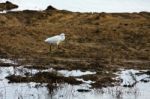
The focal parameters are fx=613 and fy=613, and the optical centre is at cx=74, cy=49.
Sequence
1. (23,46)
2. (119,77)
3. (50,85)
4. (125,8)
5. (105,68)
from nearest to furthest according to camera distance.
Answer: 1. (50,85)
2. (119,77)
3. (105,68)
4. (23,46)
5. (125,8)

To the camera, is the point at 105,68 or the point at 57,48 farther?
the point at 57,48

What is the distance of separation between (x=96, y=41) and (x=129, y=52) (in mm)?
2197

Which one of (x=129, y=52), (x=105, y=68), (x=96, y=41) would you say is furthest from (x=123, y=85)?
(x=96, y=41)

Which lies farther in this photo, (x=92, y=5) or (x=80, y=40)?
(x=92, y=5)

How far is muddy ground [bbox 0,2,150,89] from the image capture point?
64.6 feet

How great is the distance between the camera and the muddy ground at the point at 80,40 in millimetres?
19703

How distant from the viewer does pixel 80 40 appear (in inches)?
942

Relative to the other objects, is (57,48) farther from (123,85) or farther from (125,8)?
(125,8)

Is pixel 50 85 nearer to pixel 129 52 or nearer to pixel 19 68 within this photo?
pixel 19 68

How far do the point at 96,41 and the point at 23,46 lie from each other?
10.2ft

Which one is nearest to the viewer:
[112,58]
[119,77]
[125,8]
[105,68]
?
[119,77]

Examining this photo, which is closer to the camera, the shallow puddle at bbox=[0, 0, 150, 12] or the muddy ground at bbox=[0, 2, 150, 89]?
the muddy ground at bbox=[0, 2, 150, 89]

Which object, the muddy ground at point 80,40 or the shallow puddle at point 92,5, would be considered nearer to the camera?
the muddy ground at point 80,40

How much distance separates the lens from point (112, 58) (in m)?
20.8
